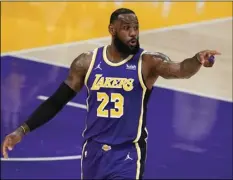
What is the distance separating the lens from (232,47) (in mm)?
5645

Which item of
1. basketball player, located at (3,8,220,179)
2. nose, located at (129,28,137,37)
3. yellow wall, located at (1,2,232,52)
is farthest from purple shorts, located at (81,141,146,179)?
yellow wall, located at (1,2,232,52)

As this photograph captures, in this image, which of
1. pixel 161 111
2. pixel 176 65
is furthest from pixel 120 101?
pixel 161 111

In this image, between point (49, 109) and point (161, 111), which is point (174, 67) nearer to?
point (49, 109)

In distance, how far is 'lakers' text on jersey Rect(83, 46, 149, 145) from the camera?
353 centimetres

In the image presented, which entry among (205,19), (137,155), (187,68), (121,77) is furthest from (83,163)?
A: (205,19)

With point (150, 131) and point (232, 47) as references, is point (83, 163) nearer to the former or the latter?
point (150, 131)

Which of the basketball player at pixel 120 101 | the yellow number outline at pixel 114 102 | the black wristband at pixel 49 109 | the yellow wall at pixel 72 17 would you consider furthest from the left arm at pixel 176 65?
the yellow wall at pixel 72 17

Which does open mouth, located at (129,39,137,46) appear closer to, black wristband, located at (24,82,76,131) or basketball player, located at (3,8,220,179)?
basketball player, located at (3,8,220,179)

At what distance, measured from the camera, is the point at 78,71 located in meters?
3.72

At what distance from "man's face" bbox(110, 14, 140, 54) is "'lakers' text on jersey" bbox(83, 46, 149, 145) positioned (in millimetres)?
71

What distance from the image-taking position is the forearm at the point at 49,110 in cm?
376

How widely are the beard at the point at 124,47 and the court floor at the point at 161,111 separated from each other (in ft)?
6.67

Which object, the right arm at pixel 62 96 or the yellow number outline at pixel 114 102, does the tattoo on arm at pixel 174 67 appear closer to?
the yellow number outline at pixel 114 102

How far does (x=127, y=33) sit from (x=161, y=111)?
7.64ft
